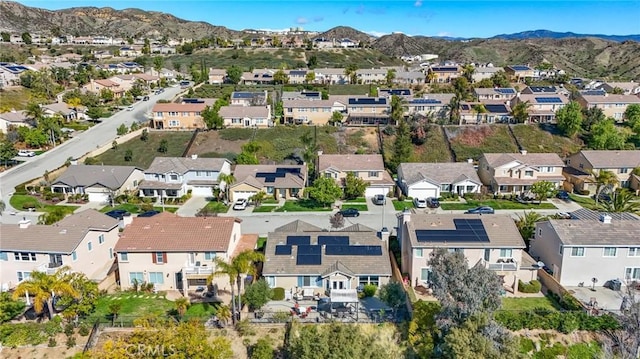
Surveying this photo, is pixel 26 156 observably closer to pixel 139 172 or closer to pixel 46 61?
pixel 139 172

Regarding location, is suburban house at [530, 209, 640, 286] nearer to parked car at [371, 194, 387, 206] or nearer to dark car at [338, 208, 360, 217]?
dark car at [338, 208, 360, 217]

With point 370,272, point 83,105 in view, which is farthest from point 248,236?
point 83,105

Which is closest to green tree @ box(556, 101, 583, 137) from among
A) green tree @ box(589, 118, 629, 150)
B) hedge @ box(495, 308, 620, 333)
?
green tree @ box(589, 118, 629, 150)

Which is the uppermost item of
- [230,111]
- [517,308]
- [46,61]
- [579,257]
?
[46,61]

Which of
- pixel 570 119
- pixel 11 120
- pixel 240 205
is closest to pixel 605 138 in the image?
pixel 570 119

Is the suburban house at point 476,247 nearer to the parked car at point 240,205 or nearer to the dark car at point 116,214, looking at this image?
the parked car at point 240,205

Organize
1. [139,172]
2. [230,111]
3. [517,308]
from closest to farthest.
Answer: [517,308] → [139,172] → [230,111]
